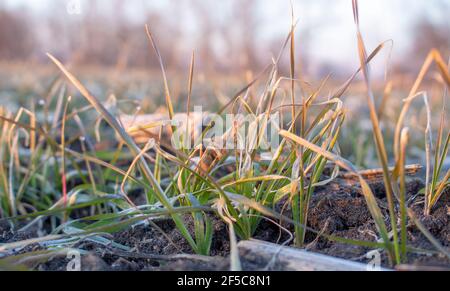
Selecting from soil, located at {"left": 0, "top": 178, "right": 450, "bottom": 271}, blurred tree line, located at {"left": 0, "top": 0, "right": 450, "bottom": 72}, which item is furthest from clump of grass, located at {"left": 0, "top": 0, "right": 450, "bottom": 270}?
blurred tree line, located at {"left": 0, "top": 0, "right": 450, "bottom": 72}

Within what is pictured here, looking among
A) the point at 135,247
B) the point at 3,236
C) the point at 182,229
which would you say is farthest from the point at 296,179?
the point at 3,236

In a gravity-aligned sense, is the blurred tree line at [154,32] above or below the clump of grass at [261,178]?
above

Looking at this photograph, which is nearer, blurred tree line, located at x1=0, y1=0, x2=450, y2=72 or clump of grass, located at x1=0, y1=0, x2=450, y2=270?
clump of grass, located at x1=0, y1=0, x2=450, y2=270

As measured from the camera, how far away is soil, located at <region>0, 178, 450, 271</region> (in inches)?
36.2

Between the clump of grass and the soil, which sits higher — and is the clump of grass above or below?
above

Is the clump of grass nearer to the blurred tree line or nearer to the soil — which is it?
the soil

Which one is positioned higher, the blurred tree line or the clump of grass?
the blurred tree line

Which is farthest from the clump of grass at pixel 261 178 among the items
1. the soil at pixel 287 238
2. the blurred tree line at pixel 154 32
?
the blurred tree line at pixel 154 32

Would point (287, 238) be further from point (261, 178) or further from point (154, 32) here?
point (154, 32)

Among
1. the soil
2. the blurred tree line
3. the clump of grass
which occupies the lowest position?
the soil

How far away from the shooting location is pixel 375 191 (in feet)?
4.31

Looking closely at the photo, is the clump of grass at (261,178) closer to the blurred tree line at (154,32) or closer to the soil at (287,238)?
the soil at (287,238)

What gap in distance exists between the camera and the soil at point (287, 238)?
0.92 metres
